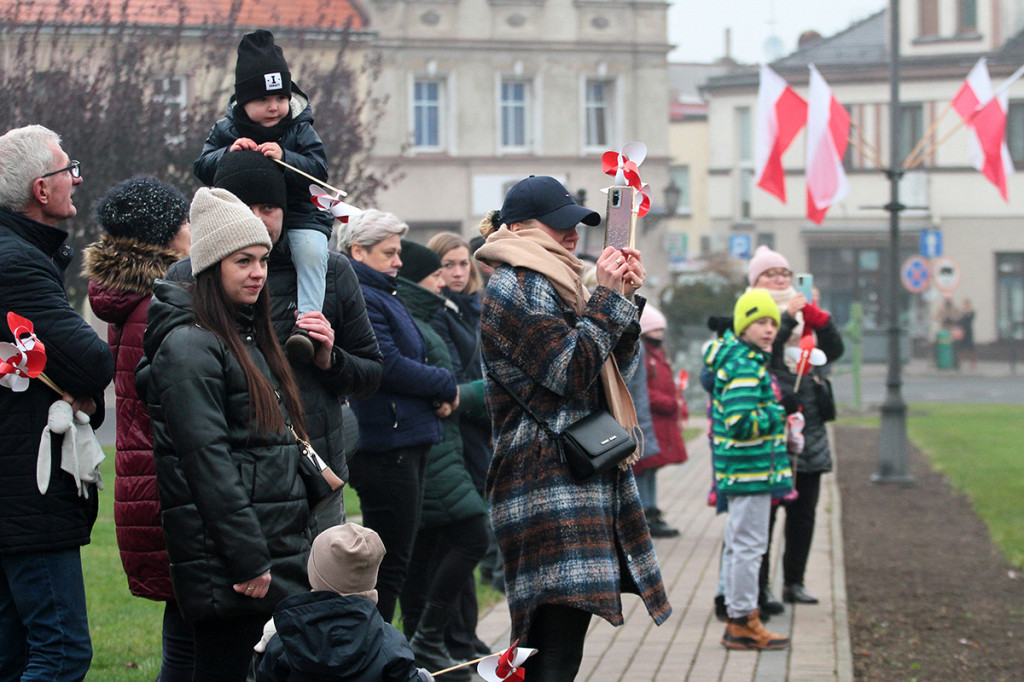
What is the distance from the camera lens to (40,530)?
3.92 metres

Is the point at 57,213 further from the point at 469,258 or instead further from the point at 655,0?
the point at 655,0

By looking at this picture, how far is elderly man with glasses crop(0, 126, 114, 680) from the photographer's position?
12.8 ft

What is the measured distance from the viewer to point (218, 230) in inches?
151

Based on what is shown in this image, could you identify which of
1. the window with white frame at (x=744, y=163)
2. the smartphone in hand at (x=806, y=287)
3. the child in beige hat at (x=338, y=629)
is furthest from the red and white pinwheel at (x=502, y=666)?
the window with white frame at (x=744, y=163)

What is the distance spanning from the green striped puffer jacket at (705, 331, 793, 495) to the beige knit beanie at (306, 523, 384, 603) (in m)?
3.31

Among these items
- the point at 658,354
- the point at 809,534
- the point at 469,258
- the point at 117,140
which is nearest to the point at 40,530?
the point at 469,258

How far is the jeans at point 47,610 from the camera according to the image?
155 inches

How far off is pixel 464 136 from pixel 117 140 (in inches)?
838

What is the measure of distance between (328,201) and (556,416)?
108 cm

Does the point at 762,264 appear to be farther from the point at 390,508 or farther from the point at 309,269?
the point at 309,269

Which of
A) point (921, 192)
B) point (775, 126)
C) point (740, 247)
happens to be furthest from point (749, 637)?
point (921, 192)

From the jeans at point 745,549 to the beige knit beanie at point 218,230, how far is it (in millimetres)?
3479

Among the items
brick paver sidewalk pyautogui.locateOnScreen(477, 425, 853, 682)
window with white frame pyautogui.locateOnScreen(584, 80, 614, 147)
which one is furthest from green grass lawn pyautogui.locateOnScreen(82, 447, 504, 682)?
window with white frame pyautogui.locateOnScreen(584, 80, 614, 147)

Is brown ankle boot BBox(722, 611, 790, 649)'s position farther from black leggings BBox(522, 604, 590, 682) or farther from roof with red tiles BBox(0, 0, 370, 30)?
roof with red tiles BBox(0, 0, 370, 30)
